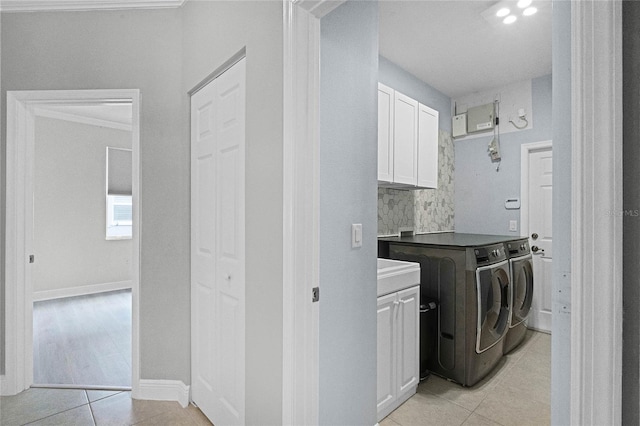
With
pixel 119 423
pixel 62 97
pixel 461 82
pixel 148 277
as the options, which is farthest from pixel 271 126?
pixel 461 82

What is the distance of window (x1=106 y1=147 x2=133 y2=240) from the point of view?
5398mm

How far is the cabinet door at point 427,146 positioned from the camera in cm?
299

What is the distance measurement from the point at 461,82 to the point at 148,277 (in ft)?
11.7

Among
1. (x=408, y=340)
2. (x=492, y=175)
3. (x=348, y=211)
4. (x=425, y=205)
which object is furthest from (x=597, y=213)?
(x=492, y=175)

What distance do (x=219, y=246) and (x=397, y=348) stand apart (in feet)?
3.97

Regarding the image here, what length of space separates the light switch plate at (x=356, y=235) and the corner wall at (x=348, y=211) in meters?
0.02

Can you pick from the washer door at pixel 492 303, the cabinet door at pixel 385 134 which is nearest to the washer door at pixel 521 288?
the washer door at pixel 492 303

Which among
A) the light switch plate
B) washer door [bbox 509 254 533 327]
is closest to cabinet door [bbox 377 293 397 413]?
the light switch plate

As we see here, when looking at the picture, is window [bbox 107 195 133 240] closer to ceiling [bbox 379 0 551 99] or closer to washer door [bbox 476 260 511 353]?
ceiling [bbox 379 0 551 99]

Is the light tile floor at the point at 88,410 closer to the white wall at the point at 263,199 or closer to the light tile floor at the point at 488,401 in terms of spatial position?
the white wall at the point at 263,199

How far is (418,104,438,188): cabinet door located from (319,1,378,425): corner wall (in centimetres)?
135

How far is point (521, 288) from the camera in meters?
3.13

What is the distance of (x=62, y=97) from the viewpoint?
233 centimetres

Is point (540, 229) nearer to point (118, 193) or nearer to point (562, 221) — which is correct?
point (562, 221)
